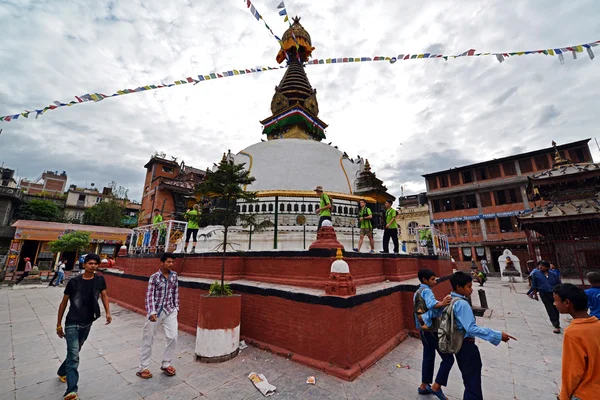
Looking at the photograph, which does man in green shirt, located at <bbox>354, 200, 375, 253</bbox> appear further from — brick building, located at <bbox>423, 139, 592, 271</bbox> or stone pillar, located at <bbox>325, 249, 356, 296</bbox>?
brick building, located at <bbox>423, 139, 592, 271</bbox>

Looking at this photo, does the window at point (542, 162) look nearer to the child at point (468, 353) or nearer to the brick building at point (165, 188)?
the child at point (468, 353)

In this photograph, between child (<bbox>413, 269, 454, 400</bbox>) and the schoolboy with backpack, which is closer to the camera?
the schoolboy with backpack

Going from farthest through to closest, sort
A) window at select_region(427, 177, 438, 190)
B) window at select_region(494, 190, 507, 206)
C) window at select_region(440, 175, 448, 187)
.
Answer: window at select_region(427, 177, 438, 190) → window at select_region(440, 175, 448, 187) → window at select_region(494, 190, 507, 206)

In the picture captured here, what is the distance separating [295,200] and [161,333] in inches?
262

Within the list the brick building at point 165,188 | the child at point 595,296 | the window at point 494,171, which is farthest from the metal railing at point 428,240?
the brick building at point 165,188

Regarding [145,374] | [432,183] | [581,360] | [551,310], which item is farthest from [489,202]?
[145,374]

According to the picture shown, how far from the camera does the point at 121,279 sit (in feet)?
31.3

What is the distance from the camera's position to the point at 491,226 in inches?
1045

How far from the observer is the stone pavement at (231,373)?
10.8 ft

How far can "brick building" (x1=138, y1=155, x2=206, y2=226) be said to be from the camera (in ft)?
99.3

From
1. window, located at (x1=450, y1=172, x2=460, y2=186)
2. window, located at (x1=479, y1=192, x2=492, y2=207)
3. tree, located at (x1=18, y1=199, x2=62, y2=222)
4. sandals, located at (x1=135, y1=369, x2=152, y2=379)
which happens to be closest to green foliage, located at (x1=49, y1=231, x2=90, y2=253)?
tree, located at (x1=18, y1=199, x2=62, y2=222)

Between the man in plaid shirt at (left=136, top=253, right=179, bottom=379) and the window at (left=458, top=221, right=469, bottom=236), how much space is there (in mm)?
31418

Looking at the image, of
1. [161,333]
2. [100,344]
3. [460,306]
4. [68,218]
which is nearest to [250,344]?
[161,333]

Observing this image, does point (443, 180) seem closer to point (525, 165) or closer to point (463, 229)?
point (463, 229)
